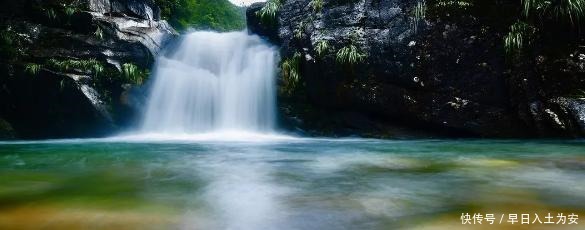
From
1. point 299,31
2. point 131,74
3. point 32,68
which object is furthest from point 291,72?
point 32,68

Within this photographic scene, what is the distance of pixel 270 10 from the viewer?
→ 370 inches

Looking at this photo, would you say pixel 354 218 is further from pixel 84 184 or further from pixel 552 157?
pixel 552 157

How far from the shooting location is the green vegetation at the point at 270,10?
9367 mm

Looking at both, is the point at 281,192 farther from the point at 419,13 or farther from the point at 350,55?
the point at 419,13

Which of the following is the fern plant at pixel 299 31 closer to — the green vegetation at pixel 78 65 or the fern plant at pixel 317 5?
the fern plant at pixel 317 5

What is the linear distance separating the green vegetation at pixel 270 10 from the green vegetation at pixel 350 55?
2253mm

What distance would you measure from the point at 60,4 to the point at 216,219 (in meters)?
9.29

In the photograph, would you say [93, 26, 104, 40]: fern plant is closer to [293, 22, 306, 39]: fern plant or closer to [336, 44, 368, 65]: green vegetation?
[293, 22, 306, 39]: fern plant

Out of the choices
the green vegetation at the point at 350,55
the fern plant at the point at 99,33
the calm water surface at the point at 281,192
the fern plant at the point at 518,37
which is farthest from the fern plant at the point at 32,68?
the fern plant at the point at 518,37

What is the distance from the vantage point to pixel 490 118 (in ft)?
24.4

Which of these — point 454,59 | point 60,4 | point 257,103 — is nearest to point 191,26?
point 60,4

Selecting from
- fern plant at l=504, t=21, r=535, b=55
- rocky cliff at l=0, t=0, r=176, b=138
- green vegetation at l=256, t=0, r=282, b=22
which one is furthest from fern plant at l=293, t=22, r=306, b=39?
fern plant at l=504, t=21, r=535, b=55

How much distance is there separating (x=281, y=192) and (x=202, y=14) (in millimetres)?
17241

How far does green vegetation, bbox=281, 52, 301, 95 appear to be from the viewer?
342 inches
